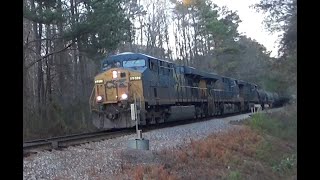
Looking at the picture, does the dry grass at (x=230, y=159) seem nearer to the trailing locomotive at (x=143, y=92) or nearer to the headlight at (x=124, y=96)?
the trailing locomotive at (x=143, y=92)

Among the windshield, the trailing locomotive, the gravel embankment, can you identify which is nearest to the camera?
the gravel embankment

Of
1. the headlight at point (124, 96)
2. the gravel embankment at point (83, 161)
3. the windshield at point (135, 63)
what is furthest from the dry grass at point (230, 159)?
the windshield at point (135, 63)

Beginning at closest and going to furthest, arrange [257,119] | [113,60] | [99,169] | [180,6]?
1. [99,169]
2. [113,60]
3. [257,119]
4. [180,6]

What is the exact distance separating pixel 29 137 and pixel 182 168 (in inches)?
358

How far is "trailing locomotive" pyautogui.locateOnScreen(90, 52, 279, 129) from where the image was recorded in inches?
642

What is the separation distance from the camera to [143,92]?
1647 centimetres

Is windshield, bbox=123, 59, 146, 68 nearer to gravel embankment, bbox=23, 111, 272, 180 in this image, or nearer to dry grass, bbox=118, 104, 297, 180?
dry grass, bbox=118, 104, 297, 180

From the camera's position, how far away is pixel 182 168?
8.78 meters

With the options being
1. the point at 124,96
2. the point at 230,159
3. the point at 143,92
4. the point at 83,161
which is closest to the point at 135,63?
the point at 143,92

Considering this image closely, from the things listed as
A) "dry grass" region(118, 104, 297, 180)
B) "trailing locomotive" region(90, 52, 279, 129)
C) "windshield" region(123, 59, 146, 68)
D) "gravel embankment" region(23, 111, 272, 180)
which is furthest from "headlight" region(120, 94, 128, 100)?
"gravel embankment" region(23, 111, 272, 180)

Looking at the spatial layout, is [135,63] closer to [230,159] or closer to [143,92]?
[143,92]

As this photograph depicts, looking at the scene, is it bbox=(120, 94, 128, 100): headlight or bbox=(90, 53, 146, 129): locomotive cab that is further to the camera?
bbox=(120, 94, 128, 100): headlight
